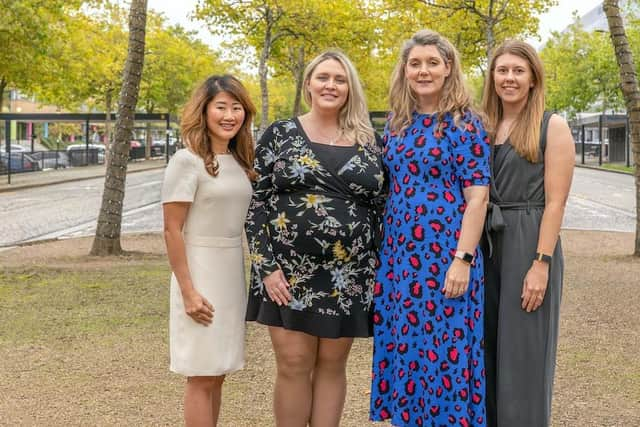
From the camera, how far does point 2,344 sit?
6734 mm

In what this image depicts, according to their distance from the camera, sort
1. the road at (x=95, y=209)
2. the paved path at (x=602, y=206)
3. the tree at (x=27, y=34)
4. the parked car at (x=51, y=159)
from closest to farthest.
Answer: the road at (x=95, y=209) → the paved path at (x=602, y=206) → the tree at (x=27, y=34) → the parked car at (x=51, y=159)

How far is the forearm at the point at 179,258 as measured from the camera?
150 inches

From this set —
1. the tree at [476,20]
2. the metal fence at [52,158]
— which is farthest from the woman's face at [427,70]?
the metal fence at [52,158]

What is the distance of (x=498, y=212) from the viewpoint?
3846 millimetres

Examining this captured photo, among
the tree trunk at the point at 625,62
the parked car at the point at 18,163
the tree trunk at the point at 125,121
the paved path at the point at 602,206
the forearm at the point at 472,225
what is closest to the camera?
the forearm at the point at 472,225

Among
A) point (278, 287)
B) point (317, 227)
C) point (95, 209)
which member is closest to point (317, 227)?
point (317, 227)

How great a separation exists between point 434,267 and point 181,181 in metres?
1.22

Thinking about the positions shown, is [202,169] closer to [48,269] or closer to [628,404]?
[628,404]

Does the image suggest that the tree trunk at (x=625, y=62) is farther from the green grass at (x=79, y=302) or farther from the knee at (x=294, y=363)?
the knee at (x=294, y=363)

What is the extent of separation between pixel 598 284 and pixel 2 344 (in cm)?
647

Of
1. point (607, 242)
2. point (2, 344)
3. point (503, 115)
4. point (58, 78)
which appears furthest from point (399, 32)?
point (503, 115)

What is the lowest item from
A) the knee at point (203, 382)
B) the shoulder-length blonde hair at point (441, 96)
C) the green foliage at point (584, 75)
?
the knee at point (203, 382)

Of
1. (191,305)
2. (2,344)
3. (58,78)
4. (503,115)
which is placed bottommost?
(2,344)

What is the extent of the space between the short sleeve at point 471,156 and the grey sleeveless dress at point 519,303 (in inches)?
5.9
